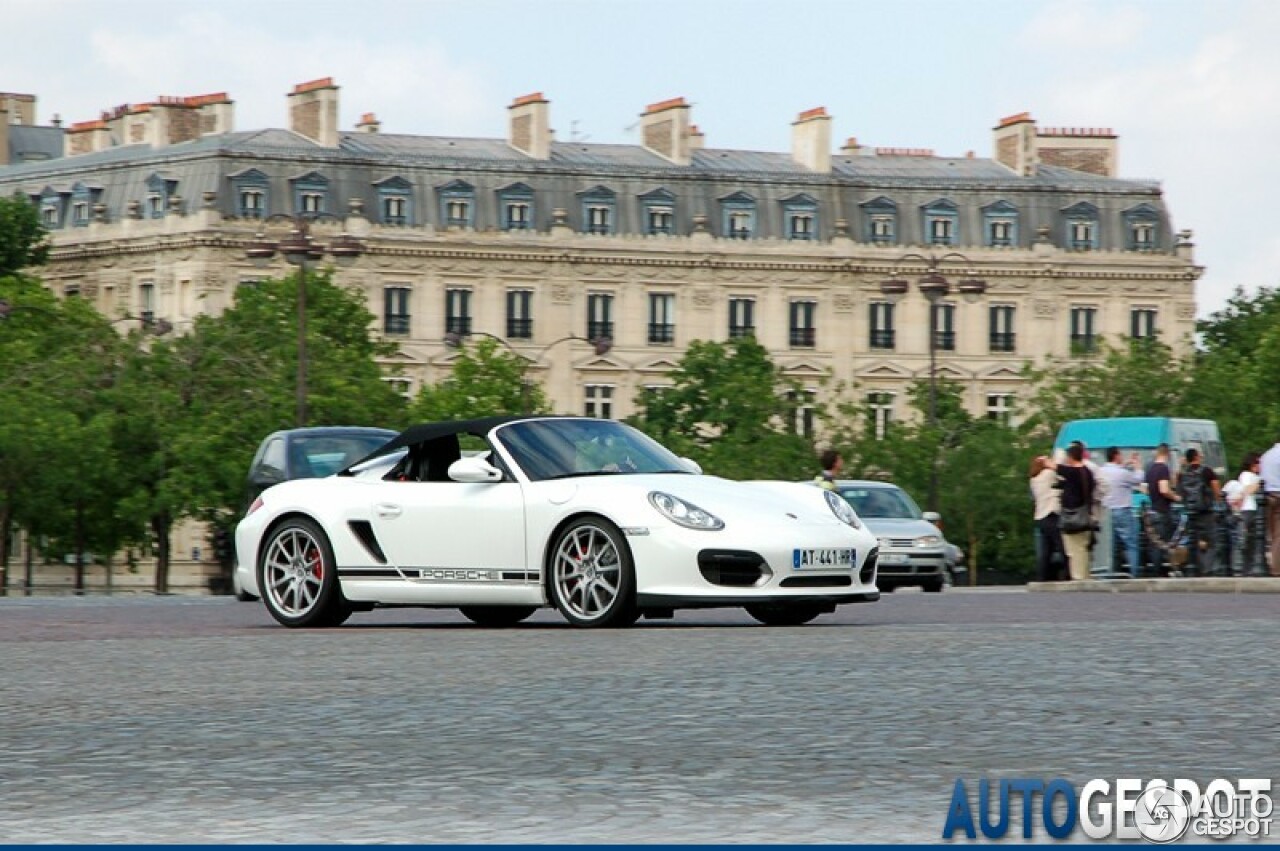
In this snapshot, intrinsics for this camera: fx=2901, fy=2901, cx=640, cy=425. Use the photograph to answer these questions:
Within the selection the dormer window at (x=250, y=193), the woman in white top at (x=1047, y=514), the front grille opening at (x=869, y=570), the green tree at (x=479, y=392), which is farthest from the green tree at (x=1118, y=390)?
the front grille opening at (x=869, y=570)

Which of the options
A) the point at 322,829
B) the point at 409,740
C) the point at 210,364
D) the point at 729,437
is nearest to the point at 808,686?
the point at 409,740

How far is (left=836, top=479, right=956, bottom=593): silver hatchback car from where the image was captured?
3534cm

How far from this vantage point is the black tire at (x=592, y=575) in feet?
55.1

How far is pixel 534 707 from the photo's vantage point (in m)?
10.7

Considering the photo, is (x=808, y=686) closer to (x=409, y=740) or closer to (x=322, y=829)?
(x=409, y=740)

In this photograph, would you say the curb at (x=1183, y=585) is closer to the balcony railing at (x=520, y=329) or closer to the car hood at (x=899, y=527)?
the car hood at (x=899, y=527)

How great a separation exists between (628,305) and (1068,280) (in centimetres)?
1786

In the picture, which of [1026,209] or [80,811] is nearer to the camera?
[80,811]

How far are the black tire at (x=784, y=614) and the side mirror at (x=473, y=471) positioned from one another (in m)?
1.75

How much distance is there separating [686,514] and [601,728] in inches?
270

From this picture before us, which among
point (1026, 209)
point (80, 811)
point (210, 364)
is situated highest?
point (1026, 209)

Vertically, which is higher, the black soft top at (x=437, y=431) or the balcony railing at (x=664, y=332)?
the balcony railing at (x=664, y=332)

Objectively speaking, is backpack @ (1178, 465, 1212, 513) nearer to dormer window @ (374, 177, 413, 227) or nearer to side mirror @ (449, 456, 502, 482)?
side mirror @ (449, 456, 502, 482)

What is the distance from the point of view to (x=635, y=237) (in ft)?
359
